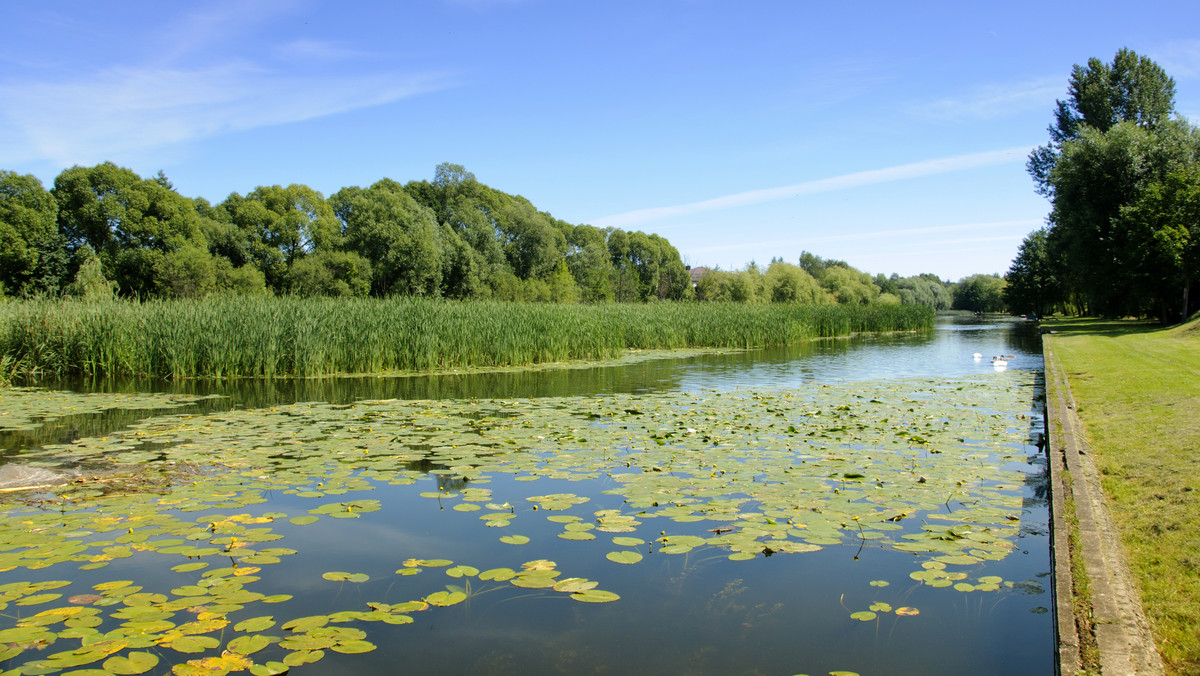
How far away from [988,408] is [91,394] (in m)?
15.6

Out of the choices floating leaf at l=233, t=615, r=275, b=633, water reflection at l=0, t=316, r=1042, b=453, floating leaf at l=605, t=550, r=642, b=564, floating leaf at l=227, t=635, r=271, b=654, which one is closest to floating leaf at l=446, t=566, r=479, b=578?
floating leaf at l=605, t=550, r=642, b=564

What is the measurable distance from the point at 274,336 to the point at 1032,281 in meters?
73.2

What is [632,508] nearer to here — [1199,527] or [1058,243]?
[1199,527]

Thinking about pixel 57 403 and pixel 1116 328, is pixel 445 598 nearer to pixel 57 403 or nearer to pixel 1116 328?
pixel 57 403

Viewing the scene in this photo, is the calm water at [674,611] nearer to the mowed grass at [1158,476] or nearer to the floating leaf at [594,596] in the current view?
the floating leaf at [594,596]

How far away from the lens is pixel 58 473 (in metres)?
6.76

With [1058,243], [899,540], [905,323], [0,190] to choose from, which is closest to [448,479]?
[899,540]

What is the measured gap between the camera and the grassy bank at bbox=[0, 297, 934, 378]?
16.5 metres

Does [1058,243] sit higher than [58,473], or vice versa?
[1058,243]

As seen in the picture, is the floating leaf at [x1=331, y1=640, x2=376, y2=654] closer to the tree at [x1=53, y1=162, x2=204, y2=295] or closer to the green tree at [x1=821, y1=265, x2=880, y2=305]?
the tree at [x1=53, y1=162, x2=204, y2=295]

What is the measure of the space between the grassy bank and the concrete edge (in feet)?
48.7

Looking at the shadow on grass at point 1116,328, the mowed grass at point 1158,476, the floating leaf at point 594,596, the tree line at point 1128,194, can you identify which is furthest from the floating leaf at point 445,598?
the tree line at point 1128,194

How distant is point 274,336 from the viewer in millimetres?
16469

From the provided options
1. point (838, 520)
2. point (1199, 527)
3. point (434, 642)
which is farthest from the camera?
point (838, 520)
